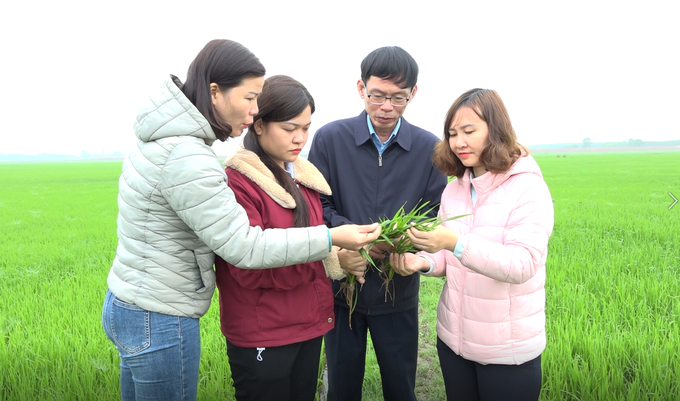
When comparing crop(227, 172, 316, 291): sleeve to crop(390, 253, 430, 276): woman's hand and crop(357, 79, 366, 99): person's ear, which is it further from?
crop(357, 79, 366, 99): person's ear

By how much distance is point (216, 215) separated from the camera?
152 centimetres

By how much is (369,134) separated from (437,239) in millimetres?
814

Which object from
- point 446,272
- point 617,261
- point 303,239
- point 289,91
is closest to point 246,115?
point 289,91

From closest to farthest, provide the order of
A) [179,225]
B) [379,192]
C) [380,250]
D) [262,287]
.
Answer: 1. [179,225]
2. [262,287]
3. [380,250]
4. [379,192]

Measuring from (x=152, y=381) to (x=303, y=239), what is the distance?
2.48 ft

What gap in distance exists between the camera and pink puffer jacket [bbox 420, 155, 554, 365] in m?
1.76

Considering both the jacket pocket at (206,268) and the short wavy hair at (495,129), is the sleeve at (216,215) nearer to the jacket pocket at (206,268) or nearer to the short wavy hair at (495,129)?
the jacket pocket at (206,268)

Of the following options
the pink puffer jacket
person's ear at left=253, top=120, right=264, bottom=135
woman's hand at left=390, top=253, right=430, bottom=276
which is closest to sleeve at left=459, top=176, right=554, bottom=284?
the pink puffer jacket

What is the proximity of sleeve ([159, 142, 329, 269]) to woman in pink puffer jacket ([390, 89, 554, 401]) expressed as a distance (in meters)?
0.59

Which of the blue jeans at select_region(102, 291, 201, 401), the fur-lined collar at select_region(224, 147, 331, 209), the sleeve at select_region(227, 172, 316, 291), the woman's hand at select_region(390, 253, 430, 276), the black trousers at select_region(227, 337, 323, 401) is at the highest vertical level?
the fur-lined collar at select_region(224, 147, 331, 209)

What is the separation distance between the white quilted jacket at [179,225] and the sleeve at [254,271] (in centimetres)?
12

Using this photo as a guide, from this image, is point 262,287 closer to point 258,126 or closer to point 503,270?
point 258,126

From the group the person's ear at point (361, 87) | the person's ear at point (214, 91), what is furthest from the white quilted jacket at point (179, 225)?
the person's ear at point (361, 87)

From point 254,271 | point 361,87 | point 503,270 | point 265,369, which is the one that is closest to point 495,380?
point 503,270
